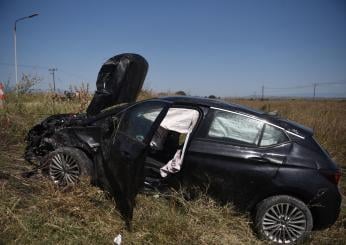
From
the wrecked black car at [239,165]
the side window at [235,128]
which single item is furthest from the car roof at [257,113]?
the side window at [235,128]

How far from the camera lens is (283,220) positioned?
415cm

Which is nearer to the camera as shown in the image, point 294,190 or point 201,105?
point 294,190

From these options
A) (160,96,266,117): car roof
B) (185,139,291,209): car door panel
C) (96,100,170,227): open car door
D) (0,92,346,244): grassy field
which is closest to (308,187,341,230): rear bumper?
(0,92,346,244): grassy field

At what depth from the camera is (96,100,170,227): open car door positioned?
3929mm

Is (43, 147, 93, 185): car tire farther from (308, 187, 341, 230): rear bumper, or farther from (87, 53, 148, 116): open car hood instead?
(308, 187, 341, 230): rear bumper

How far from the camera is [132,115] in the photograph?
500cm

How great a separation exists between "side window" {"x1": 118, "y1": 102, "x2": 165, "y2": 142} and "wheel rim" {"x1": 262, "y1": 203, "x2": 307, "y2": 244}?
1.87 metres

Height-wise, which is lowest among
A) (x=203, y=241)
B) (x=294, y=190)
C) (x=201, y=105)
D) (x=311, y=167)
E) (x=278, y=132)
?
(x=203, y=241)

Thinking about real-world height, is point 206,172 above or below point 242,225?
above

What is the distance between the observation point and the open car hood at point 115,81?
6.59 metres

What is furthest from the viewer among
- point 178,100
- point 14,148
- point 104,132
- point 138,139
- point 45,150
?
point 14,148

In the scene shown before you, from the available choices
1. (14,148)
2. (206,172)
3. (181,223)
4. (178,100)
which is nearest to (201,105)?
(178,100)

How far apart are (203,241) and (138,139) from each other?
1490mm

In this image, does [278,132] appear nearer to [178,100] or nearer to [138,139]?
[178,100]
